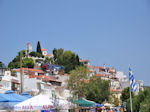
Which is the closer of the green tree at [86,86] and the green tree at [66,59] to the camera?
the green tree at [86,86]

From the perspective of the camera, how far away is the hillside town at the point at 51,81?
42.3 m

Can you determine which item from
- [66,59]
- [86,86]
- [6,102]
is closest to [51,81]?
[86,86]

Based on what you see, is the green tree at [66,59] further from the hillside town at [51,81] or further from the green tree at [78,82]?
the green tree at [78,82]

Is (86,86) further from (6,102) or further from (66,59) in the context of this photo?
(66,59)

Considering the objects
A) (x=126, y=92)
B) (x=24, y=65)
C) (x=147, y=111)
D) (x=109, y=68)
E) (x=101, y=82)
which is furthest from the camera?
(x=109, y=68)

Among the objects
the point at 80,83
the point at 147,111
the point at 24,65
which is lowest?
the point at 147,111

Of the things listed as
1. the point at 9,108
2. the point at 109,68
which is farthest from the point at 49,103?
the point at 109,68

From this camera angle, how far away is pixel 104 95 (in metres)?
56.4

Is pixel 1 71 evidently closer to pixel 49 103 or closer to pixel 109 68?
pixel 49 103

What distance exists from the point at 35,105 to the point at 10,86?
32.8 meters

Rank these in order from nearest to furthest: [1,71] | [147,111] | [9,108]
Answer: [9,108] < [147,111] < [1,71]

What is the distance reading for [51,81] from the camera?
3044 inches

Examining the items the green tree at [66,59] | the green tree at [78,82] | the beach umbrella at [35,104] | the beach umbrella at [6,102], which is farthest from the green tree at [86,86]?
the green tree at [66,59]

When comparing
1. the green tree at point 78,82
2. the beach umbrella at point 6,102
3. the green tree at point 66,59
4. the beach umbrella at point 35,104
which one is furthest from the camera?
the green tree at point 66,59
